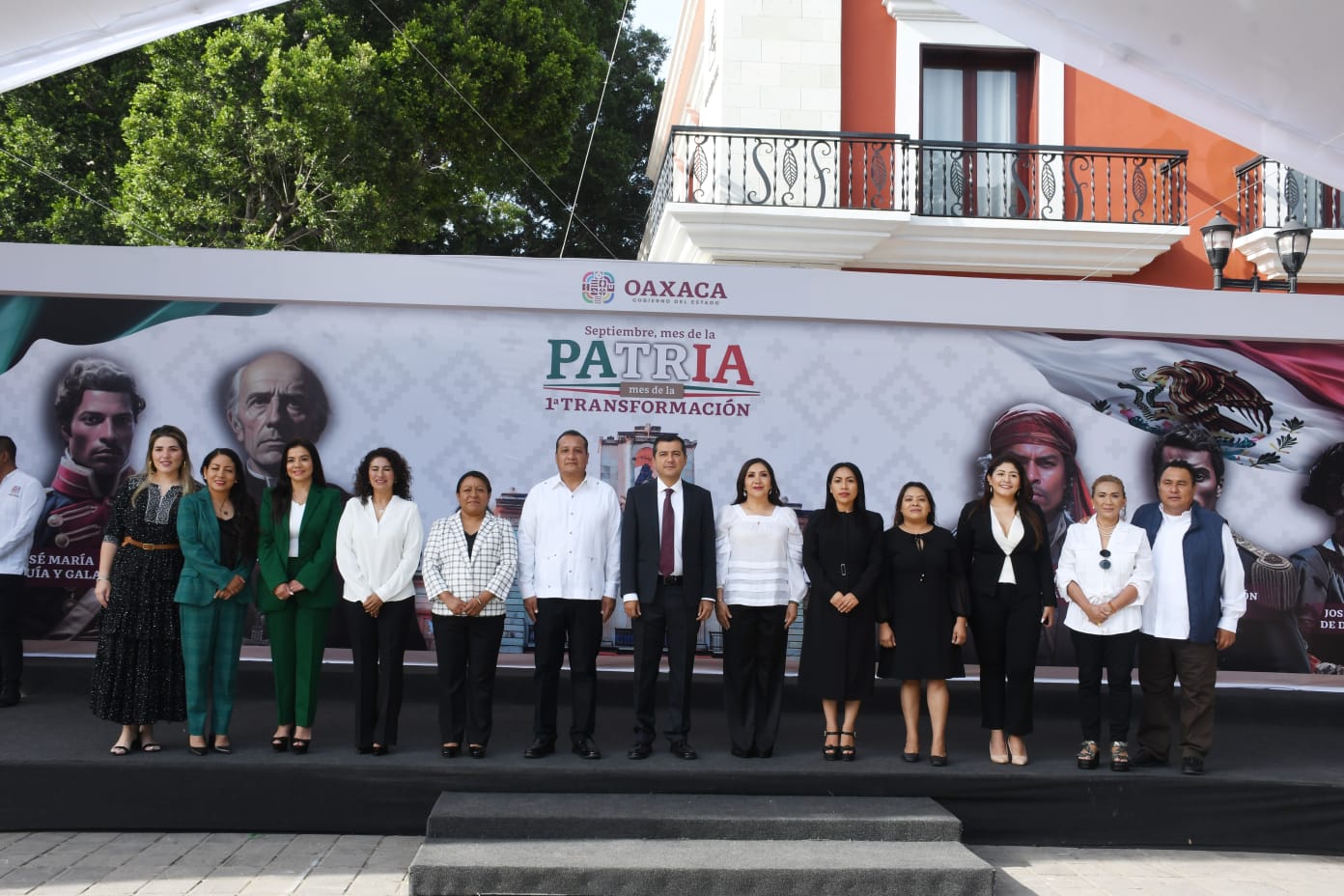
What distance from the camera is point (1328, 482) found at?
21.6 ft

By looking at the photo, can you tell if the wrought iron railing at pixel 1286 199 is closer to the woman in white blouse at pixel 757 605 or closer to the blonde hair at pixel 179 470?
the woman in white blouse at pixel 757 605

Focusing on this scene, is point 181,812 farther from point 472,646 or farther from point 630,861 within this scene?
point 630,861

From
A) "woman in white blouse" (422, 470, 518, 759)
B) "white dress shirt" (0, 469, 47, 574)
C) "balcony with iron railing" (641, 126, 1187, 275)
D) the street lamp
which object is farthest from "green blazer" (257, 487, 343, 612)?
"balcony with iron railing" (641, 126, 1187, 275)

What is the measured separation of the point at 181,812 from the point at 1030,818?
361 centimetres

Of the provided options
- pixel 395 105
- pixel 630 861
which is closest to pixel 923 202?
pixel 395 105

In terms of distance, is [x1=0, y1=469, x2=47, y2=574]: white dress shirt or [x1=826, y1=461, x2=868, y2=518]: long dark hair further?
[x1=0, y1=469, x2=47, y2=574]: white dress shirt

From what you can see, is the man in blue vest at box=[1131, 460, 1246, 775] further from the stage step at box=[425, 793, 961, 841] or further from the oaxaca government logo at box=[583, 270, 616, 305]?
the oaxaca government logo at box=[583, 270, 616, 305]

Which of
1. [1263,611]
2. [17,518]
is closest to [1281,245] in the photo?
[1263,611]

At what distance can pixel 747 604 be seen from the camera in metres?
5.33

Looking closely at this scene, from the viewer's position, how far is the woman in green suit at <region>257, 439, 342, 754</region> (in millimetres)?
5211

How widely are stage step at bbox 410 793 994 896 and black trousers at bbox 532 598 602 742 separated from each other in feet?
1.57

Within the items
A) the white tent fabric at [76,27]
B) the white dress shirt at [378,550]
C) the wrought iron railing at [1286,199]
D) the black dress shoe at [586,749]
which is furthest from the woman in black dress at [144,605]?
the wrought iron railing at [1286,199]

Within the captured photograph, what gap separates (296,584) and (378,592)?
374 millimetres

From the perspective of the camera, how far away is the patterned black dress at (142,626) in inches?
198
